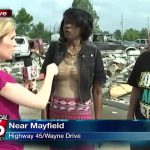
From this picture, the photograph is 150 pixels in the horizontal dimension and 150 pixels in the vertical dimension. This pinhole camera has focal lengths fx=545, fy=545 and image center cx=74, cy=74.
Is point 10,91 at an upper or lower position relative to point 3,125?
upper

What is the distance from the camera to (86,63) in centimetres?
475

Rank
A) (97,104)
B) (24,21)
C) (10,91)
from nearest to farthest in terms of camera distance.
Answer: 1. (10,91)
2. (97,104)
3. (24,21)

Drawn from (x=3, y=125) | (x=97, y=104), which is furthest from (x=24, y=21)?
(x=3, y=125)

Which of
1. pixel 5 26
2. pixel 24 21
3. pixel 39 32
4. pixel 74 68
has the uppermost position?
pixel 5 26

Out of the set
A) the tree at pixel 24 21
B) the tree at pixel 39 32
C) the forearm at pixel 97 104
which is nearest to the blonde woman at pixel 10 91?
the forearm at pixel 97 104

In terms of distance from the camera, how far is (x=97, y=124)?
4191mm

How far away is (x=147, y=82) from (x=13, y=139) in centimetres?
129

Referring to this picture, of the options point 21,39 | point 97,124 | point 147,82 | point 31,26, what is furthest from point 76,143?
point 31,26

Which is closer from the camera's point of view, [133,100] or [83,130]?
[83,130]

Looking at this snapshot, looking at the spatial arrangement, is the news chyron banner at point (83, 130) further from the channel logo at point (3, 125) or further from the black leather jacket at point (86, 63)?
the black leather jacket at point (86, 63)

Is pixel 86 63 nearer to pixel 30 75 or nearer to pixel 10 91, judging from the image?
pixel 30 75

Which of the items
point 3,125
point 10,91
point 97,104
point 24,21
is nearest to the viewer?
point 10,91

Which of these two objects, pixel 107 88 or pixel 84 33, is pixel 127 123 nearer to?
pixel 84 33

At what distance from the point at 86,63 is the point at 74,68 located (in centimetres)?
12
